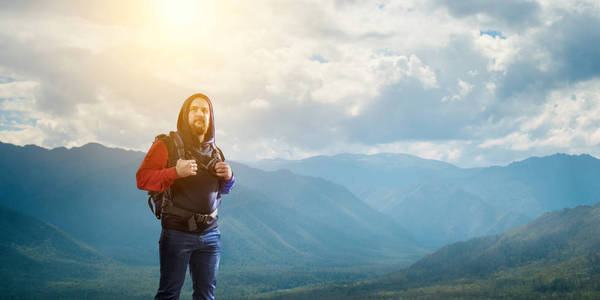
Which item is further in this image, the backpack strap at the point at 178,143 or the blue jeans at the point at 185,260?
the backpack strap at the point at 178,143

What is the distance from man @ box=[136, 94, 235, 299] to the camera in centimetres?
899

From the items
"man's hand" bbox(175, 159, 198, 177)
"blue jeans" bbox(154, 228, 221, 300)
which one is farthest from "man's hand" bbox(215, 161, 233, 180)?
"blue jeans" bbox(154, 228, 221, 300)

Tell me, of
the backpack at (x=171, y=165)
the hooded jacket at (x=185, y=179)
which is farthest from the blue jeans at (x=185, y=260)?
the backpack at (x=171, y=165)

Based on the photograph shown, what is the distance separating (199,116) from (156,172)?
149cm

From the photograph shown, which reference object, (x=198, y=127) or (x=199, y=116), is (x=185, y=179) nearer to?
(x=198, y=127)

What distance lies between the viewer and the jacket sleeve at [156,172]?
28.9ft

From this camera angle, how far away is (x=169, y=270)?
911 centimetres

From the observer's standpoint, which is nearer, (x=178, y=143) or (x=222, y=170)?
(x=222, y=170)

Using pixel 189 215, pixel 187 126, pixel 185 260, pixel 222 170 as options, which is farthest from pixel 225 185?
pixel 185 260

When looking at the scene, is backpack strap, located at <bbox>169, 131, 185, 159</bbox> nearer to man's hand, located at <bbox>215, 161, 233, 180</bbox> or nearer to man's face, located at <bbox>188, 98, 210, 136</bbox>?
man's face, located at <bbox>188, 98, 210, 136</bbox>

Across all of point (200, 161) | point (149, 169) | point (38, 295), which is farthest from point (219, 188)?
point (38, 295)

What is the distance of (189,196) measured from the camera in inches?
366

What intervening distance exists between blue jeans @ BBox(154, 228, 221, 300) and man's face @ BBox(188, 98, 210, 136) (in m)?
2.15

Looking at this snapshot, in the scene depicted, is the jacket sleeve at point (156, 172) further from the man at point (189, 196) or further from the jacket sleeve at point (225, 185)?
the jacket sleeve at point (225, 185)
